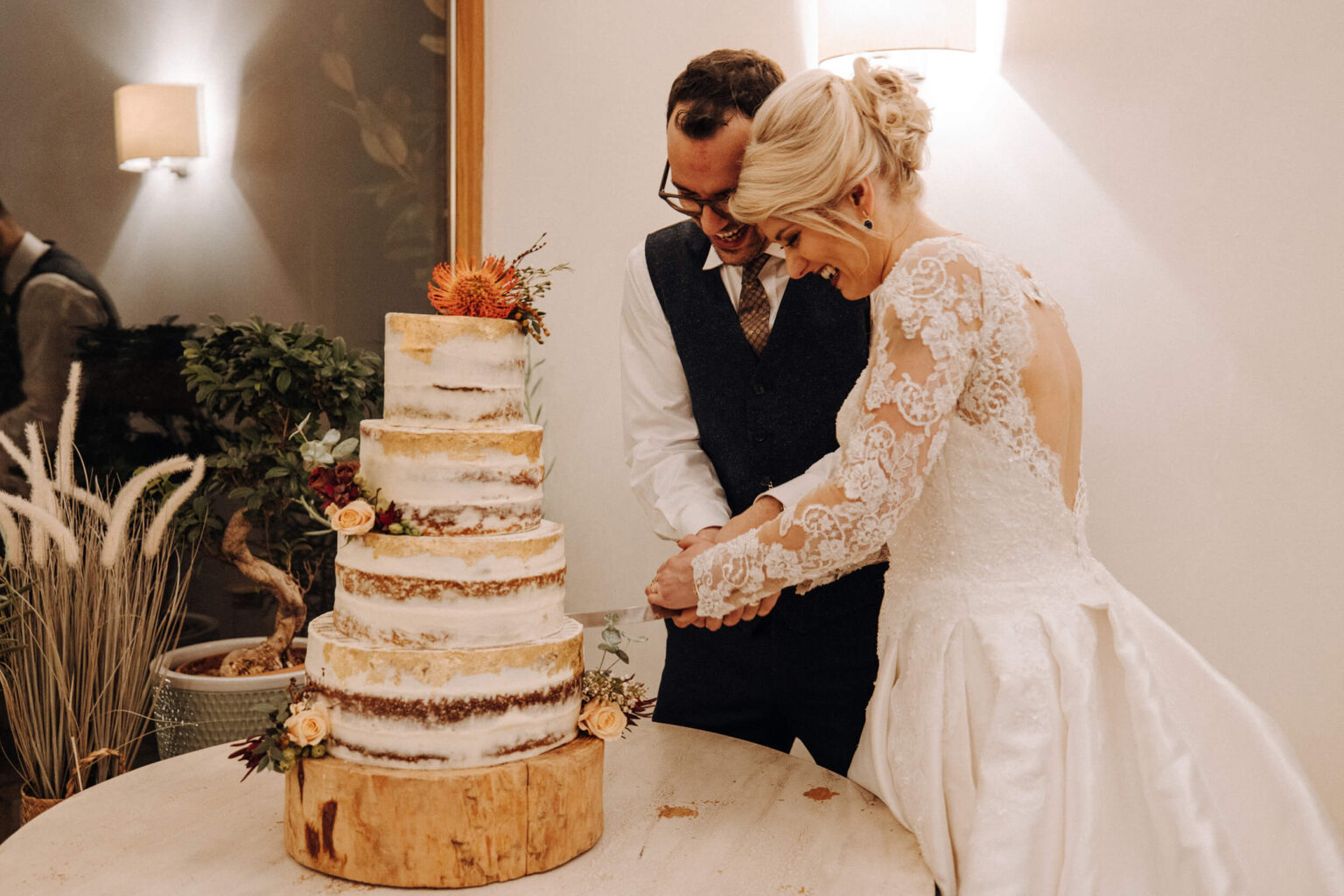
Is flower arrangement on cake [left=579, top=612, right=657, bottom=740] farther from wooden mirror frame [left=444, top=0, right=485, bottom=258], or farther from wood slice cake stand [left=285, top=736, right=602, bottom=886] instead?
wooden mirror frame [left=444, top=0, right=485, bottom=258]

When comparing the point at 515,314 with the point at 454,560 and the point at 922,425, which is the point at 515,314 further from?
the point at 922,425

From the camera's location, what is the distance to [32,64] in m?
2.35

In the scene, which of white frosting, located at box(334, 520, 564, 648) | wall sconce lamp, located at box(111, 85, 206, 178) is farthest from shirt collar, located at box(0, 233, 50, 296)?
white frosting, located at box(334, 520, 564, 648)

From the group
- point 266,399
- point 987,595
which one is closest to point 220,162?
point 266,399

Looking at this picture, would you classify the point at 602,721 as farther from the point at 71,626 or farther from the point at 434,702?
the point at 71,626

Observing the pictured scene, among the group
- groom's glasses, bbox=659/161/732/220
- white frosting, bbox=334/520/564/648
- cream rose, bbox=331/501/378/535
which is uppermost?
groom's glasses, bbox=659/161/732/220

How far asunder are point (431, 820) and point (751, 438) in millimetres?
1020

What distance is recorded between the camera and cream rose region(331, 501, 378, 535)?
4.28ft

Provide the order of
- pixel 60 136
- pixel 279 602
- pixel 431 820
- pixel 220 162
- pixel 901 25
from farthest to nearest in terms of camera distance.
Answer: pixel 220 162
pixel 279 602
pixel 60 136
pixel 901 25
pixel 431 820

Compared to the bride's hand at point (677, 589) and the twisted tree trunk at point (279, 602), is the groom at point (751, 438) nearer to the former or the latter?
the bride's hand at point (677, 589)

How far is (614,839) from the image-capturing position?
1445mm

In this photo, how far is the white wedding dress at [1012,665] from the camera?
1.34m

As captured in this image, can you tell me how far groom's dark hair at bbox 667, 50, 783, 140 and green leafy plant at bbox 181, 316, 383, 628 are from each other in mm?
1143

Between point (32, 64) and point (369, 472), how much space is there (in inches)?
67.0
